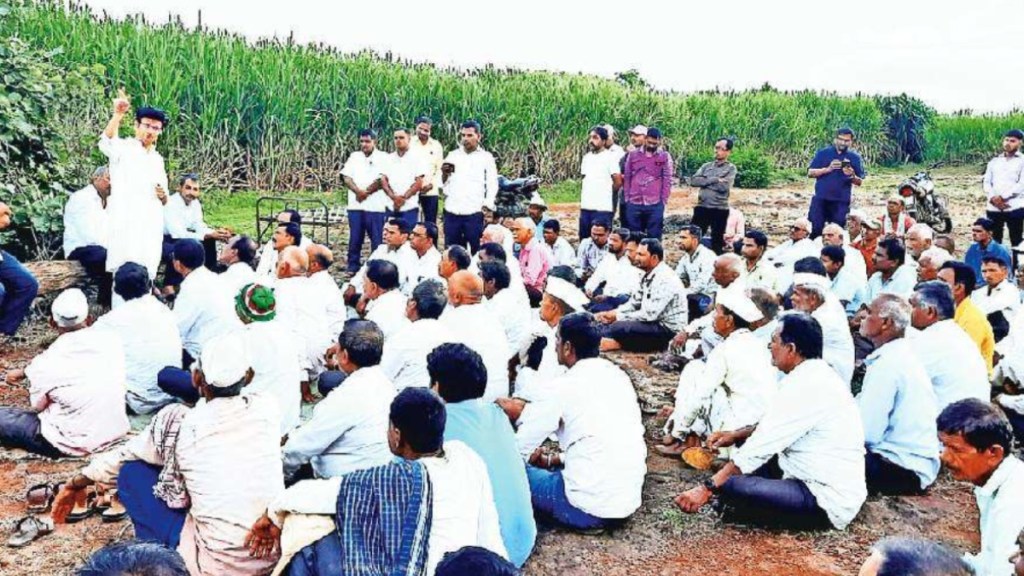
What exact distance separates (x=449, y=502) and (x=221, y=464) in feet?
3.14

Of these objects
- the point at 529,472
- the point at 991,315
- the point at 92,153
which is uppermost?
the point at 92,153

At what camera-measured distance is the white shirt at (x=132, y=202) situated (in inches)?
297

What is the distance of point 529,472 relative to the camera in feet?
14.9

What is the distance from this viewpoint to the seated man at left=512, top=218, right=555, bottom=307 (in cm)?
888

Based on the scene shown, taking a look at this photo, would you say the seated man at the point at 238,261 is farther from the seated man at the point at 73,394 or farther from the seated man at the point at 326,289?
the seated man at the point at 73,394

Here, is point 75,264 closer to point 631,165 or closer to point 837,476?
point 631,165

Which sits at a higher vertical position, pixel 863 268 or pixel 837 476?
pixel 863 268

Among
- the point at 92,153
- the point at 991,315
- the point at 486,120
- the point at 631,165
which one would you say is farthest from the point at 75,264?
the point at 486,120

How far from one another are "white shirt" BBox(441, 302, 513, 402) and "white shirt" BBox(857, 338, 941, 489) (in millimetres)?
2063

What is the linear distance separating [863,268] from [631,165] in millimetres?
3119

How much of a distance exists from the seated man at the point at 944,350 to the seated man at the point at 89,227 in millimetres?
6444

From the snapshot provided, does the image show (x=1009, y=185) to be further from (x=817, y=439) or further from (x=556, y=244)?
(x=817, y=439)

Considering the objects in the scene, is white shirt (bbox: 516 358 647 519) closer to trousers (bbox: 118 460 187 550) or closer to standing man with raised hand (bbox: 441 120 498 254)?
trousers (bbox: 118 460 187 550)

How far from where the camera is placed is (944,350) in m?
5.23
